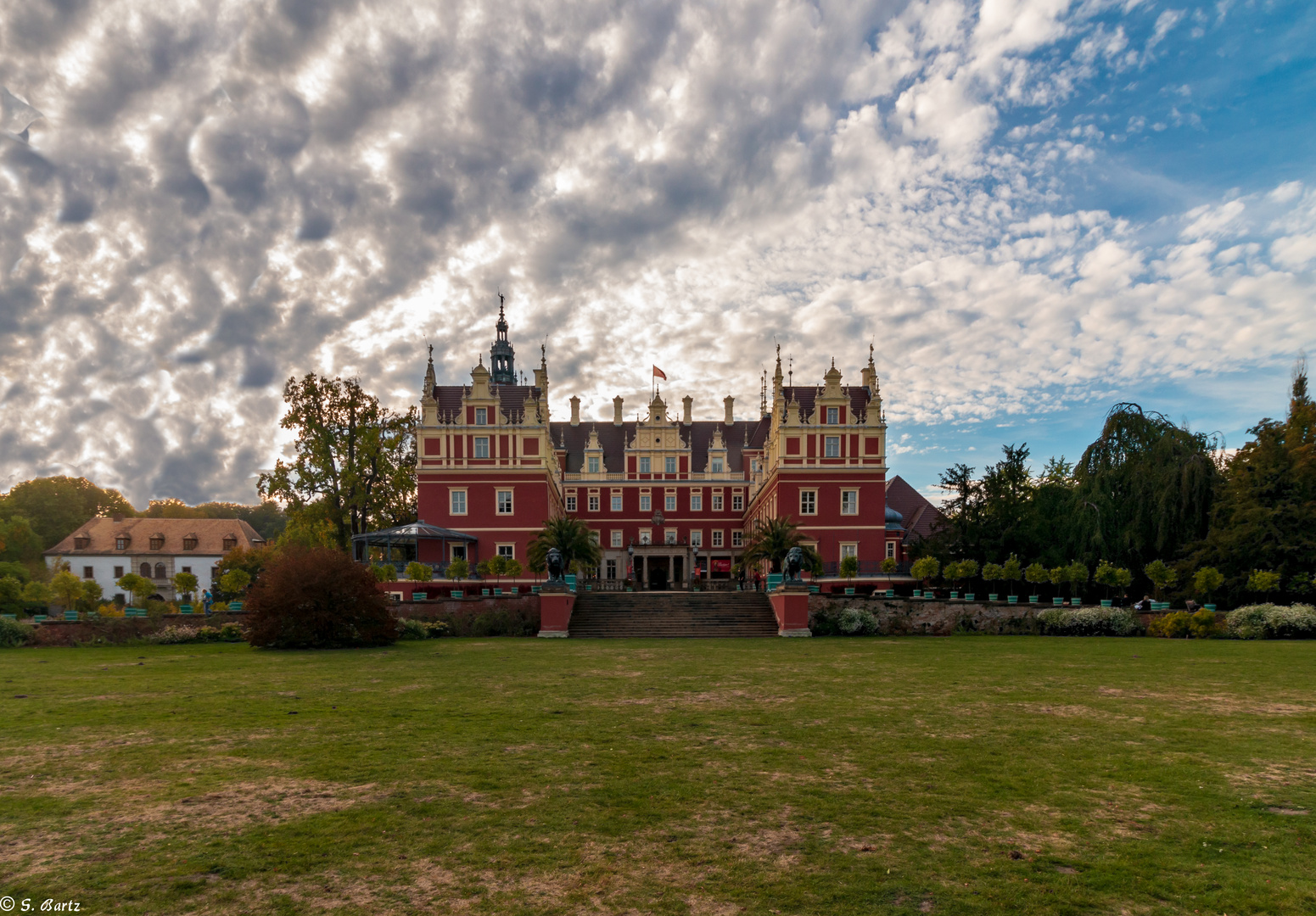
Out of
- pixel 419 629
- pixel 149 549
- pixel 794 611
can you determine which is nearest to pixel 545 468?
pixel 419 629

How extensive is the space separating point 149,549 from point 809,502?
54720 millimetres

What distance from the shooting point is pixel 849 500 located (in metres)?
44.2

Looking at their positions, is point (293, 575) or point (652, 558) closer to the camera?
point (293, 575)

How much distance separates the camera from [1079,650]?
66.9ft

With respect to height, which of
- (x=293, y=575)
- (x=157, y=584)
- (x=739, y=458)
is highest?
(x=739, y=458)

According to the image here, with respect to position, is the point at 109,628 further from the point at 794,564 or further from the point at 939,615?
the point at 939,615

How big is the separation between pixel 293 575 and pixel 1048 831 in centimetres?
2046

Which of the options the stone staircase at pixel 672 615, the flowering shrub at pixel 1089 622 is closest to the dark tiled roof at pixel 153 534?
the stone staircase at pixel 672 615

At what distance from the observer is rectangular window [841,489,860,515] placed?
44.1 m

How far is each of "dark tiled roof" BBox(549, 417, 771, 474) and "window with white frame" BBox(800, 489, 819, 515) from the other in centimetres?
1352

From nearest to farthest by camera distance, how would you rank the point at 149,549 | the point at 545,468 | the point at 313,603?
the point at 313,603 < the point at 545,468 < the point at 149,549

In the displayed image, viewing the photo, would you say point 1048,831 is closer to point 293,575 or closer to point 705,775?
point 705,775

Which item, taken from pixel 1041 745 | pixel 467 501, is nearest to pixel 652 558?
pixel 467 501

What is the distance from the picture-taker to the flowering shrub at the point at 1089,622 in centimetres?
2644
